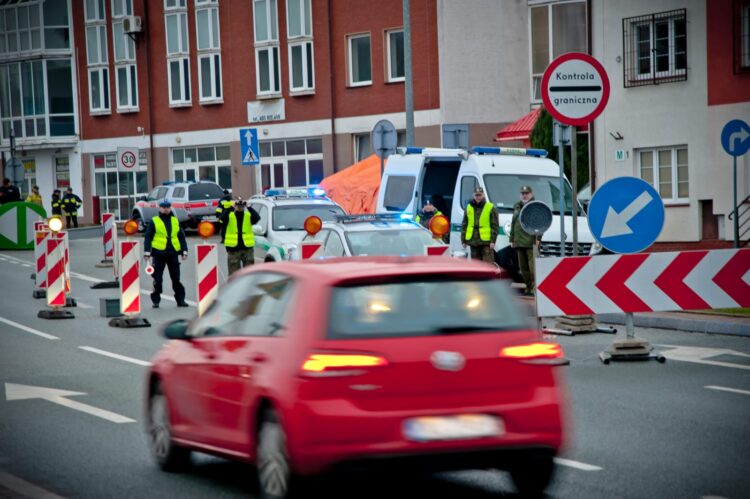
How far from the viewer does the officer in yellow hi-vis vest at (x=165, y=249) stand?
24172mm

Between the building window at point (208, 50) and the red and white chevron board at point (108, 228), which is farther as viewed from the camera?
the building window at point (208, 50)

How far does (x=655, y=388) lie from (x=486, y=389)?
18.2ft

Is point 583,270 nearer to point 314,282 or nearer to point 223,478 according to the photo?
point 223,478

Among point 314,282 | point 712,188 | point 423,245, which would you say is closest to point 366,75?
point 712,188

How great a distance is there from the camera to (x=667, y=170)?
115ft

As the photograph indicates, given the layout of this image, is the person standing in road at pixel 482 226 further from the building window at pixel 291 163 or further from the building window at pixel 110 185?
the building window at pixel 110 185

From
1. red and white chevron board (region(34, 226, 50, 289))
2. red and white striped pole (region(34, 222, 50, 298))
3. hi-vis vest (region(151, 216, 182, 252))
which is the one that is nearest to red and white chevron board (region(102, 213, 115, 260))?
red and white striped pole (region(34, 222, 50, 298))

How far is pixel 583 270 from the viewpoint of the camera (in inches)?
579

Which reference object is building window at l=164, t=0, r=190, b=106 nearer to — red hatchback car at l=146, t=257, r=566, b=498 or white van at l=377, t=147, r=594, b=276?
white van at l=377, t=147, r=594, b=276

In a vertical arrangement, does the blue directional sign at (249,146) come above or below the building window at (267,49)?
below

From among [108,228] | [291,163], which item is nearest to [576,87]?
[108,228]

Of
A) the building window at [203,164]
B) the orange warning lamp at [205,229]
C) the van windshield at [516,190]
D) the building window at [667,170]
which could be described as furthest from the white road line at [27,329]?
the building window at [203,164]

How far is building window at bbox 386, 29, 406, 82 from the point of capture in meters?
47.8

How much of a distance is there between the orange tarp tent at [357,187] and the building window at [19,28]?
30876 mm
